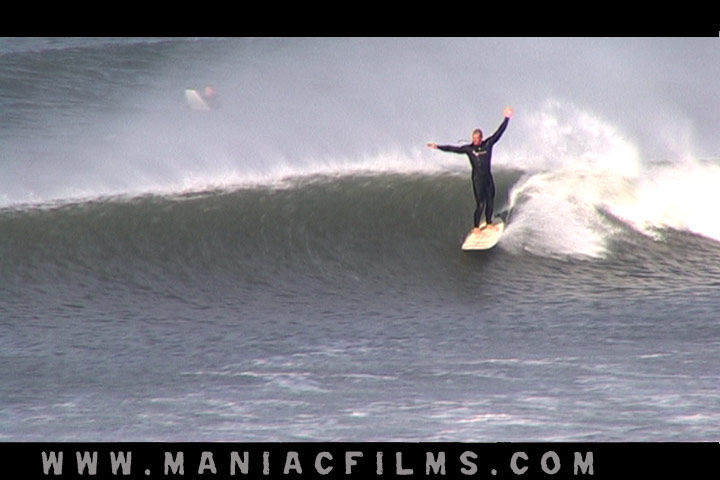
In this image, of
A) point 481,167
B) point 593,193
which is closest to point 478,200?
point 481,167

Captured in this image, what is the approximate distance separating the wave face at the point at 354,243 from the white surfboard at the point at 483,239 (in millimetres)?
131

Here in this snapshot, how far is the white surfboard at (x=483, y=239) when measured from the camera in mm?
18391

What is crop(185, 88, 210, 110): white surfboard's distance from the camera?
2517 centimetres

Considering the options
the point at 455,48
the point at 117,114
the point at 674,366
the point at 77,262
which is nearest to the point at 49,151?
the point at 117,114

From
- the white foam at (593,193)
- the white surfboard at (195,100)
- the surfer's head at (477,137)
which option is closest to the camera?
the surfer's head at (477,137)

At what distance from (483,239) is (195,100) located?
28.6 feet

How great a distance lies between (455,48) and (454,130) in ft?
13.7

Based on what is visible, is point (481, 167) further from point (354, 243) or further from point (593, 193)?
point (593, 193)

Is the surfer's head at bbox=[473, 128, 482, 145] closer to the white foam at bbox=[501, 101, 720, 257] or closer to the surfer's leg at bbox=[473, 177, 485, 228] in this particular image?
the surfer's leg at bbox=[473, 177, 485, 228]

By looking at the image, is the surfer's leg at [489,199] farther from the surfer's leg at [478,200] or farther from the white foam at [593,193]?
the white foam at [593,193]

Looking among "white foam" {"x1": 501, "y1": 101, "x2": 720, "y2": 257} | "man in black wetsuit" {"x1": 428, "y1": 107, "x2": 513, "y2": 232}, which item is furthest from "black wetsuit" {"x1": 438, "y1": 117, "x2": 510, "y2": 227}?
"white foam" {"x1": 501, "y1": 101, "x2": 720, "y2": 257}

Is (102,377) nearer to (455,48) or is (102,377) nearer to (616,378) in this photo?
(616,378)

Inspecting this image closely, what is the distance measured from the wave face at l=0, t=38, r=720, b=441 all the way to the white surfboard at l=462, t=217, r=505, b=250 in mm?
131

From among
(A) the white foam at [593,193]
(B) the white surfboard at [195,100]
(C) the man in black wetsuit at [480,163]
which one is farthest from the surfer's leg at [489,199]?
(B) the white surfboard at [195,100]
